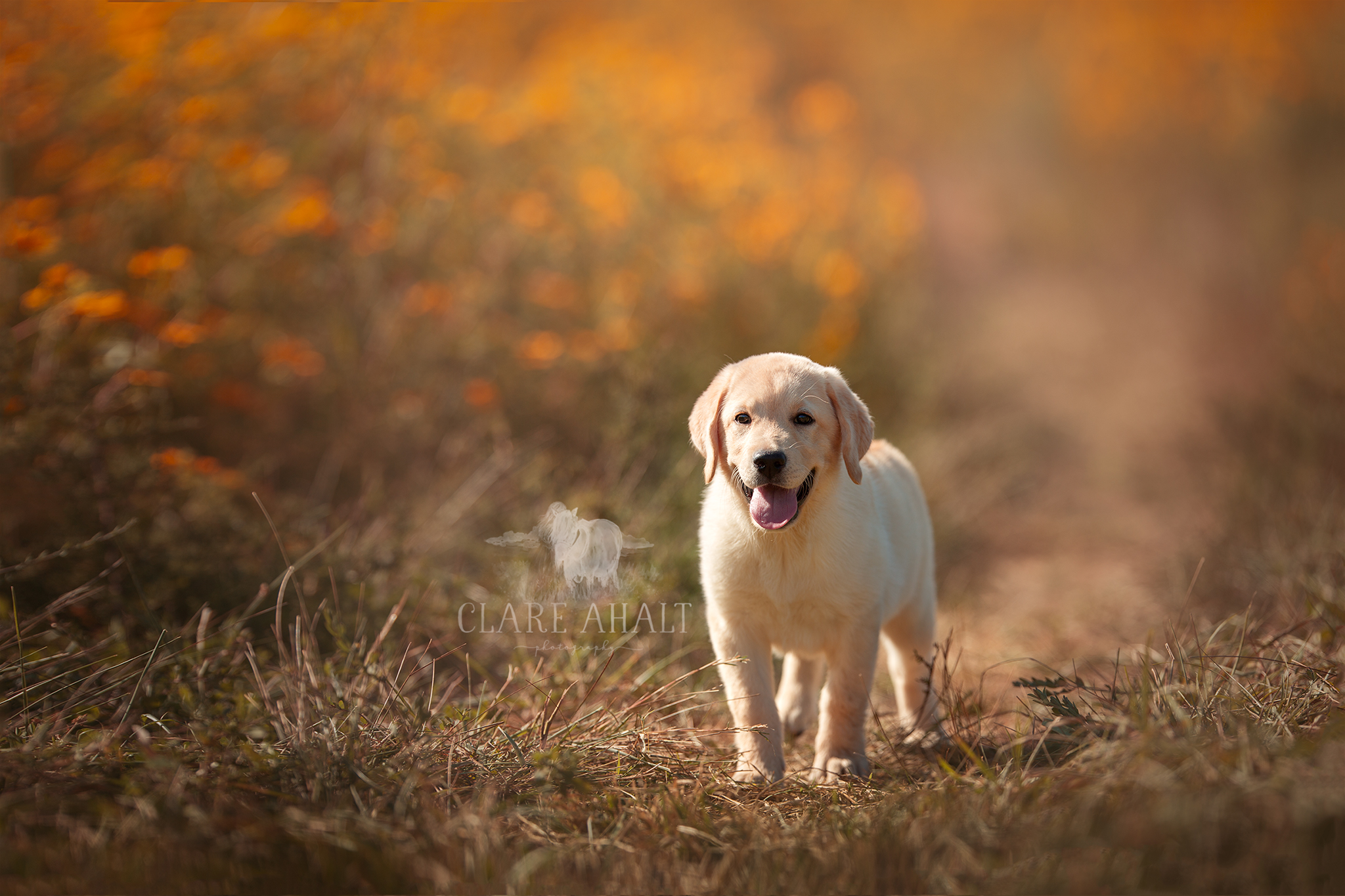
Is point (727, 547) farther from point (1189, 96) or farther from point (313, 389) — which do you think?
point (1189, 96)

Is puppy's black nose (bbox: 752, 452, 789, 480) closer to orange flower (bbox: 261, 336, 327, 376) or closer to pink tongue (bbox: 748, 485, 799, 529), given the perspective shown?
pink tongue (bbox: 748, 485, 799, 529)

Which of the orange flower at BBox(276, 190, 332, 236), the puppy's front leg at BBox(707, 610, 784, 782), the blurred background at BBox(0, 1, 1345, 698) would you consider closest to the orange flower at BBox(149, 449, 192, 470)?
the blurred background at BBox(0, 1, 1345, 698)

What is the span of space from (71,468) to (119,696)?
1.06m

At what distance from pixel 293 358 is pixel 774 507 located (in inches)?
109

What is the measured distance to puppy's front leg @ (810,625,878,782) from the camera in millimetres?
2502

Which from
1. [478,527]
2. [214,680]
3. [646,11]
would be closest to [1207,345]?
[646,11]

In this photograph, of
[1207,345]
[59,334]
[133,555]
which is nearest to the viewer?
[133,555]

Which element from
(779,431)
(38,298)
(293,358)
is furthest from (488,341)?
(779,431)

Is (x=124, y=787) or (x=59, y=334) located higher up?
(x=59, y=334)

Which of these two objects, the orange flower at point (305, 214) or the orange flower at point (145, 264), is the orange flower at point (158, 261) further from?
the orange flower at point (305, 214)

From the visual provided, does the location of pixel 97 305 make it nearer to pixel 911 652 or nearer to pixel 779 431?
pixel 779 431

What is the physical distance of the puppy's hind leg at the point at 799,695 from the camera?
307 centimetres

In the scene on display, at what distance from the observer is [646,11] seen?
10547mm

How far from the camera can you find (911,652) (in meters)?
2.98
